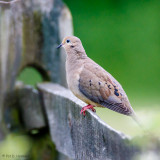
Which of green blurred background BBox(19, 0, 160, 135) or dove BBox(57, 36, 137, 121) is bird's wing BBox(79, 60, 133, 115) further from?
green blurred background BBox(19, 0, 160, 135)

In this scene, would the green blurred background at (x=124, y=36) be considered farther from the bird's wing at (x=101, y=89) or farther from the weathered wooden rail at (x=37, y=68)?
the bird's wing at (x=101, y=89)

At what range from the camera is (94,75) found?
10.3 feet

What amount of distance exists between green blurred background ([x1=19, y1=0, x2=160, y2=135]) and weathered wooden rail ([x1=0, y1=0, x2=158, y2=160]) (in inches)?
21.1

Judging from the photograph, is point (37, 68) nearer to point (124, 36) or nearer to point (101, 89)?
point (124, 36)

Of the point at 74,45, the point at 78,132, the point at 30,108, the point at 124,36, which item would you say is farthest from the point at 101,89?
the point at 124,36

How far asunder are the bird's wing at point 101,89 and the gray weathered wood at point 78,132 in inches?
4.6

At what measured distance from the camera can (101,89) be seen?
3.08m

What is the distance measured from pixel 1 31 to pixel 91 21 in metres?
1.29

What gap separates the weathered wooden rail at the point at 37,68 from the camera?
11.6ft

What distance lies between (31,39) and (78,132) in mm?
1500

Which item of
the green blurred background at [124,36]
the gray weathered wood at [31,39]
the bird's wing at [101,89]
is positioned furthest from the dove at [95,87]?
the green blurred background at [124,36]

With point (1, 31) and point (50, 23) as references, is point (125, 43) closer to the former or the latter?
point (50, 23)

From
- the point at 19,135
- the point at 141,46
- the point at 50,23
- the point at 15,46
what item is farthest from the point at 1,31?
the point at 141,46

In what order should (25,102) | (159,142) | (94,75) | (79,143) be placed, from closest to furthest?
(159,142), (79,143), (94,75), (25,102)
